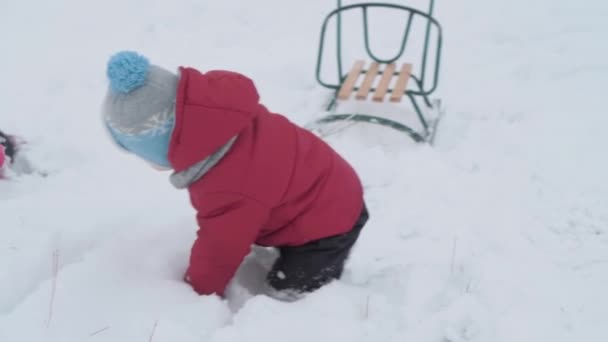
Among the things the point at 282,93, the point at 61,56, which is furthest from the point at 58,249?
the point at 61,56

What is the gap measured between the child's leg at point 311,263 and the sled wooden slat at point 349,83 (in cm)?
127

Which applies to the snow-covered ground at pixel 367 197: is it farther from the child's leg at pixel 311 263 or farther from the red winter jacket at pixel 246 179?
the red winter jacket at pixel 246 179

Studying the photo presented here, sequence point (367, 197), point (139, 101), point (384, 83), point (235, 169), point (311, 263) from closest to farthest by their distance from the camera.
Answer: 1. point (139, 101)
2. point (235, 169)
3. point (311, 263)
4. point (367, 197)
5. point (384, 83)

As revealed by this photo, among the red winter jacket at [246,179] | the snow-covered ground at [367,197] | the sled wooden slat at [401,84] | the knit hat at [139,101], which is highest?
the knit hat at [139,101]

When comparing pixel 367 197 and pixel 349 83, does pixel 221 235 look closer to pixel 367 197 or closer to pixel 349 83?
pixel 367 197

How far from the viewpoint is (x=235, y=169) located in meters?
1.79

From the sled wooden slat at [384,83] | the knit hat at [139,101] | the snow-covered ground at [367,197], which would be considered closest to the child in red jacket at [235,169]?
the knit hat at [139,101]

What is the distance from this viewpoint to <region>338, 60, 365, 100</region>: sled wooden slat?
10.9 feet

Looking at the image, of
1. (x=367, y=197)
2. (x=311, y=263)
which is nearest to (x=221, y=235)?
(x=311, y=263)

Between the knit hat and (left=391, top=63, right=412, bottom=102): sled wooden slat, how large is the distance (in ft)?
5.69

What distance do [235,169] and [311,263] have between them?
18.4 inches

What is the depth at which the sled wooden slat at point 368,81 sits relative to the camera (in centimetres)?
330

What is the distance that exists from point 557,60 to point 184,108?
314cm

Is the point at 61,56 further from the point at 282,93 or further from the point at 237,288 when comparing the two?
the point at 237,288
